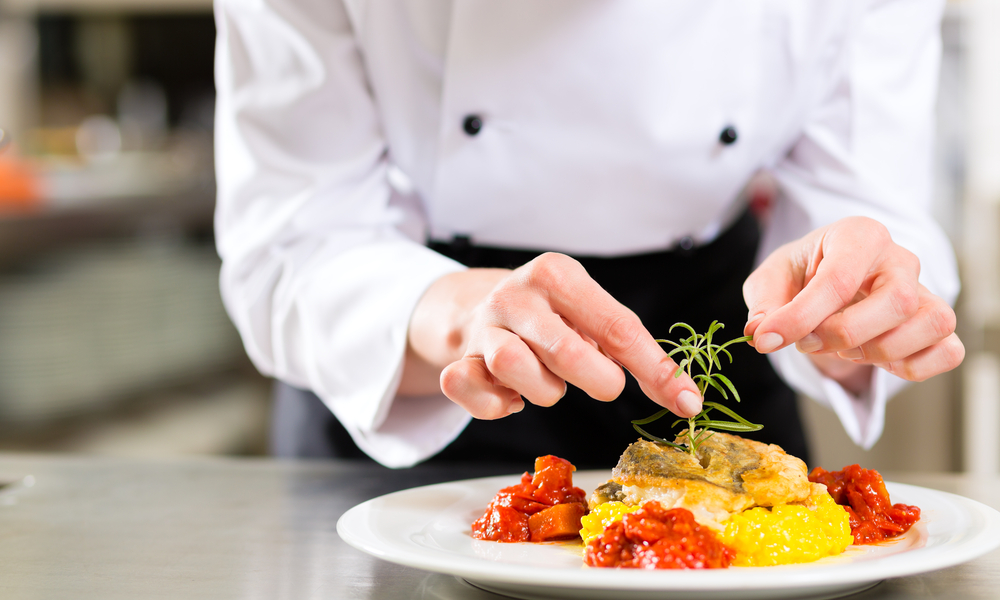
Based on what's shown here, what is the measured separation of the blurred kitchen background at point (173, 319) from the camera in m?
2.64

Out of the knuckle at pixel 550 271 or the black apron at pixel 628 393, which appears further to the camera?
the black apron at pixel 628 393

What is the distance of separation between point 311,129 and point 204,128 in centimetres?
420

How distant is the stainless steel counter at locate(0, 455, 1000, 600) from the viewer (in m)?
0.72

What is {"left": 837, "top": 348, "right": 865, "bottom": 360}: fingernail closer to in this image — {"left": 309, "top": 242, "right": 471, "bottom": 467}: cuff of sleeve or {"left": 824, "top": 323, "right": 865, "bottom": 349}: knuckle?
{"left": 824, "top": 323, "right": 865, "bottom": 349}: knuckle

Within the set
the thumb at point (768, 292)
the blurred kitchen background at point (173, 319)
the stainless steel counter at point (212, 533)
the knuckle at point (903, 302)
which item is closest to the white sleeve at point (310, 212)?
the stainless steel counter at point (212, 533)

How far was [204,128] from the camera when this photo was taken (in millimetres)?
5094

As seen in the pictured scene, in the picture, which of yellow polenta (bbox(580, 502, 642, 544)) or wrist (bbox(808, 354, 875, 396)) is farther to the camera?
wrist (bbox(808, 354, 875, 396))

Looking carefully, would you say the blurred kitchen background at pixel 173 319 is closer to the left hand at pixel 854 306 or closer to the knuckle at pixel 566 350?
the left hand at pixel 854 306

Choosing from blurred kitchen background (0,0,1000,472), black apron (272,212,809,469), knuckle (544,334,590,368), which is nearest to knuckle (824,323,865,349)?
knuckle (544,334,590,368)

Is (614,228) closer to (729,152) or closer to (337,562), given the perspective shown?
(729,152)

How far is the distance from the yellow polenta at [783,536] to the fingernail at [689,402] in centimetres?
9

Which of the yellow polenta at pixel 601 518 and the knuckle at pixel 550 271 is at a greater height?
the knuckle at pixel 550 271

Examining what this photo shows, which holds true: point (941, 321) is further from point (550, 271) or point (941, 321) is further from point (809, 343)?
point (550, 271)

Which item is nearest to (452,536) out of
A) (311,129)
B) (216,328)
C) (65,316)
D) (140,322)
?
(311,129)
